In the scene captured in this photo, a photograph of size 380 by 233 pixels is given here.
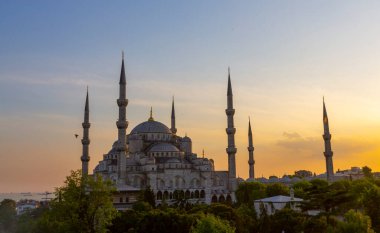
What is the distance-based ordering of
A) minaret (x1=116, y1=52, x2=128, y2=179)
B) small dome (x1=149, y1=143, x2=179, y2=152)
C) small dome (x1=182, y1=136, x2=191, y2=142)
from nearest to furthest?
minaret (x1=116, y1=52, x2=128, y2=179) → small dome (x1=149, y1=143, x2=179, y2=152) → small dome (x1=182, y1=136, x2=191, y2=142)

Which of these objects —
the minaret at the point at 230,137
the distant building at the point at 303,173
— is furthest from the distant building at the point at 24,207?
the distant building at the point at 303,173

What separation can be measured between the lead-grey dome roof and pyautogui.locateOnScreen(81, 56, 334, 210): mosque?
0.66m

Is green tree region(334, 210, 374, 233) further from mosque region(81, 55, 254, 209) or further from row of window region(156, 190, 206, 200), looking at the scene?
row of window region(156, 190, 206, 200)

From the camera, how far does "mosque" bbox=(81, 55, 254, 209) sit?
55.0 m

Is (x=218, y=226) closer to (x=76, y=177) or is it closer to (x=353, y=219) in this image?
(x=353, y=219)

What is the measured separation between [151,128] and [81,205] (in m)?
46.3

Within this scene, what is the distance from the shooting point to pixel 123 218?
30484 mm

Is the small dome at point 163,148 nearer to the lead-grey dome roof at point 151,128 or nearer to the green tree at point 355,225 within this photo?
the lead-grey dome roof at point 151,128

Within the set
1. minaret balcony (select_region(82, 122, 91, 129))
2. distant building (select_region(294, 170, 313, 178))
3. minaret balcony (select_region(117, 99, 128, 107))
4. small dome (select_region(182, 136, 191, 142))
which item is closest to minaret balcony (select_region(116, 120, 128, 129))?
minaret balcony (select_region(117, 99, 128, 107))

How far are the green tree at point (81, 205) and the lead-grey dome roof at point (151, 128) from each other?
44.8m

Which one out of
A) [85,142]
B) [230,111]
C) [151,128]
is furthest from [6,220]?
[230,111]

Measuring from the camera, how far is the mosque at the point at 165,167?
55.2 m

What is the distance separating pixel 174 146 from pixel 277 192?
22.8 meters

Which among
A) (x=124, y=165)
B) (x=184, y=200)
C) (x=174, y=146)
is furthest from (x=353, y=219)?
(x=174, y=146)
